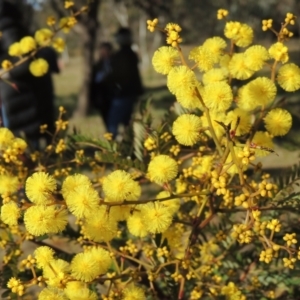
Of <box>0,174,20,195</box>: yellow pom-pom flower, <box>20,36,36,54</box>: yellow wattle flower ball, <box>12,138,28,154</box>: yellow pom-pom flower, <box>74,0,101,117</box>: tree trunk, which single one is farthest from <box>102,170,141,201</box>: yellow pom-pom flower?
<box>74,0,101,117</box>: tree trunk

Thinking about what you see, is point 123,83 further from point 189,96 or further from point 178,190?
point 189,96

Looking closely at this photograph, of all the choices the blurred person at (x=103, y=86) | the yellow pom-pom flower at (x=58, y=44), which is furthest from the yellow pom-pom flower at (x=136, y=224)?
the blurred person at (x=103, y=86)

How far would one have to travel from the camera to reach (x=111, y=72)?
7.28 meters

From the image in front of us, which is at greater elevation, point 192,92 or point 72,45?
point 192,92

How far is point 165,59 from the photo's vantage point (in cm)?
130

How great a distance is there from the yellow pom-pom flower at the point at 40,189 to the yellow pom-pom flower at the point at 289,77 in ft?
1.90

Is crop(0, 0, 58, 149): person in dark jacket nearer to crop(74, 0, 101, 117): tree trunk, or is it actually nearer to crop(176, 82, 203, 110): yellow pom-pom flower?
crop(176, 82, 203, 110): yellow pom-pom flower

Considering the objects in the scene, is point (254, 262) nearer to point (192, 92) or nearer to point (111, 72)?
point (192, 92)

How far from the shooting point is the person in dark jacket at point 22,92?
5.33m

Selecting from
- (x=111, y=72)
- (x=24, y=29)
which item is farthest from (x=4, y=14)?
(x=111, y=72)

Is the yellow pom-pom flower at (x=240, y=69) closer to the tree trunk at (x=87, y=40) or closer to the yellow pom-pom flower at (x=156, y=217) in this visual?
the yellow pom-pom flower at (x=156, y=217)

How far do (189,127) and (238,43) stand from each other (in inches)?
12.2

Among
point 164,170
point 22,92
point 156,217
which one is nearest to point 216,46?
point 164,170

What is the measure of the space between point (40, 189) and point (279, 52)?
62 centimetres
